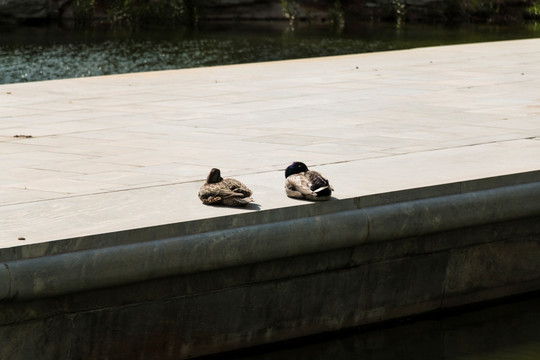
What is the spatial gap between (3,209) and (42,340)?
1073 millimetres

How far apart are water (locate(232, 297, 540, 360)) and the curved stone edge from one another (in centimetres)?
72

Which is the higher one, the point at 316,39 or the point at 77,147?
the point at 77,147

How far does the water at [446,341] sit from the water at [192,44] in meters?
14.4

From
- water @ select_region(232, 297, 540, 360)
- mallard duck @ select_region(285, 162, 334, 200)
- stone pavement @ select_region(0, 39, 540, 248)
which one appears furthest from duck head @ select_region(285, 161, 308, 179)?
water @ select_region(232, 297, 540, 360)

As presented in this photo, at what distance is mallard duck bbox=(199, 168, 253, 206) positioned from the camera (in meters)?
6.13

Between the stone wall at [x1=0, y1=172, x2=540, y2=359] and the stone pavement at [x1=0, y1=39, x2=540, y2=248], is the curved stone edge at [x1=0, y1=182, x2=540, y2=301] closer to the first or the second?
the stone wall at [x1=0, y1=172, x2=540, y2=359]

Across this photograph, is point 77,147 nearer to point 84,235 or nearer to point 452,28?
point 84,235

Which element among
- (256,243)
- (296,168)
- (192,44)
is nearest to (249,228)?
(256,243)

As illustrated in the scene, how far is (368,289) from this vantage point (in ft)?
22.0

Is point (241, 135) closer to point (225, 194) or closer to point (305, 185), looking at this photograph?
point (305, 185)

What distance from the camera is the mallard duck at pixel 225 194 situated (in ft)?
20.1

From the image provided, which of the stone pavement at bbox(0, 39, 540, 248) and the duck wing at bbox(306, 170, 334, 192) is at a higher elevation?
the duck wing at bbox(306, 170, 334, 192)

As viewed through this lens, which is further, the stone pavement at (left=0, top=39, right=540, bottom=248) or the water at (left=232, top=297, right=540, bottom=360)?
the water at (left=232, top=297, right=540, bottom=360)

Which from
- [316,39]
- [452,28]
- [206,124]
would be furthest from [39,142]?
[452,28]
